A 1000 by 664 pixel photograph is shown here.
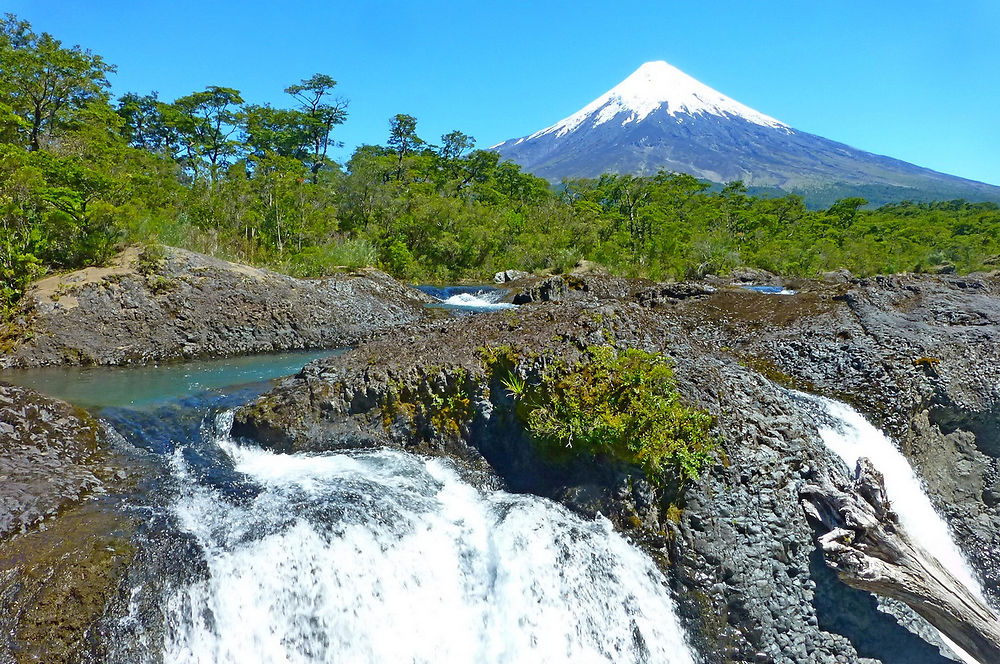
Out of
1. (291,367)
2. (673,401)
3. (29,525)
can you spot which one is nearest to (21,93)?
(291,367)


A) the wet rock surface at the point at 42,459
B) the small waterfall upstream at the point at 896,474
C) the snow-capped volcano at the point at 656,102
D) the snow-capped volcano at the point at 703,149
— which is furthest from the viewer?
the snow-capped volcano at the point at 656,102

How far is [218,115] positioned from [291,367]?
41.2 metres

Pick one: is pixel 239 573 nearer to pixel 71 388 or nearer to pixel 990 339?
pixel 71 388

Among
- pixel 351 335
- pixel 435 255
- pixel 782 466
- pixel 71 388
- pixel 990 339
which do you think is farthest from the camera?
pixel 435 255

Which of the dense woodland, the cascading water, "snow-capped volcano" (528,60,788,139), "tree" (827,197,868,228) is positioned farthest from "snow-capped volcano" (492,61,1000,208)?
the cascading water

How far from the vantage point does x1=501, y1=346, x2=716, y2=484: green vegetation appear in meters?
4.70

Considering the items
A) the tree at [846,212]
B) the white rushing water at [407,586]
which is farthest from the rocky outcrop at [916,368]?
the tree at [846,212]

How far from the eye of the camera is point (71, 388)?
8508mm

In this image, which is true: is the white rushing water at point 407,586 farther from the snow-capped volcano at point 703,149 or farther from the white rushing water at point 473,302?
the snow-capped volcano at point 703,149

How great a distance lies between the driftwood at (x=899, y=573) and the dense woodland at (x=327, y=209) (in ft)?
46.2

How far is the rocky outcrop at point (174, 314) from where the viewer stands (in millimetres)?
10180

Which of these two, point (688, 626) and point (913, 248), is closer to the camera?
point (688, 626)

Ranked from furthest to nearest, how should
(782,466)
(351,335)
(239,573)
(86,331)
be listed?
(351,335)
(86,331)
(782,466)
(239,573)

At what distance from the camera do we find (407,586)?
4188 mm
